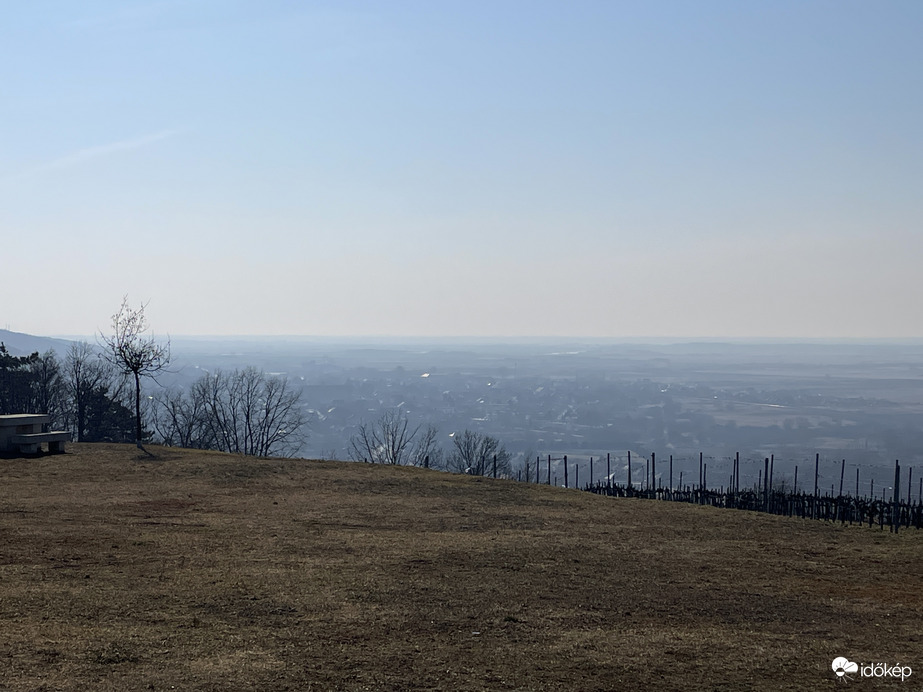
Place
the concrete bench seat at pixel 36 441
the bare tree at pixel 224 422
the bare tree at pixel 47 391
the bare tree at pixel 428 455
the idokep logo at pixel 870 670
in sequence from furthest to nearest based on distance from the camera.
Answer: the bare tree at pixel 428 455, the bare tree at pixel 224 422, the bare tree at pixel 47 391, the concrete bench seat at pixel 36 441, the idokep logo at pixel 870 670

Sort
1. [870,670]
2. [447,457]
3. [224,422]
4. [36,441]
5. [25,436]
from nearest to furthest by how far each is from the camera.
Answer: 1. [870,670]
2. [25,436]
3. [36,441]
4. [224,422]
5. [447,457]

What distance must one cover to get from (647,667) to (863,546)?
35.4ft

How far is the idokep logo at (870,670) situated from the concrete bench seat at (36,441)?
2480 centimetres

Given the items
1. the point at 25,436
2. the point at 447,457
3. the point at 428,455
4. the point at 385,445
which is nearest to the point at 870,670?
the point at 25,436

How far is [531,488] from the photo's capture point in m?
24.9

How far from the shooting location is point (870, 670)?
28.0 ft

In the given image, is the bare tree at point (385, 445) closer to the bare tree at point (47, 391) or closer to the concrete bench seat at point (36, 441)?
the concrete bench seat at point (36, 441)

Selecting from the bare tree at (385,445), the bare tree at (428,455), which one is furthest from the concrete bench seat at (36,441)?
the bare tree at (428,455)

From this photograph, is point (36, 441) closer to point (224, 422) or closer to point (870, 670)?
point (870, 670)

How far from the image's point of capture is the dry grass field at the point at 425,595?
8.18 metres

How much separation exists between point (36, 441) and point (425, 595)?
19.9 m

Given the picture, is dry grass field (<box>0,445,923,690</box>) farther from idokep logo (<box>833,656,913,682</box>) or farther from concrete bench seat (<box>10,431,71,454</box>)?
concrete bench seat (<box>10,431,71,454</box>)

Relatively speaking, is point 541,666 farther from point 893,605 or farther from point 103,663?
point 893,605

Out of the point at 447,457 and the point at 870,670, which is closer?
the point at 870,670
